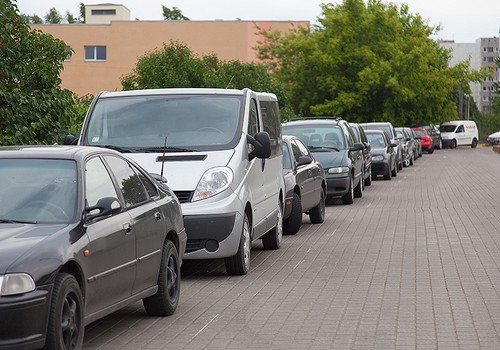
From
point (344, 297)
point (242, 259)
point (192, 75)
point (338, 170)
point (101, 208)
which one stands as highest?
point (192, 75)

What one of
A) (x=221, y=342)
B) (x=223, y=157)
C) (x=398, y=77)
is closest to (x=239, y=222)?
(x=223, y=157)

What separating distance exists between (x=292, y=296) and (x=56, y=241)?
152 inches

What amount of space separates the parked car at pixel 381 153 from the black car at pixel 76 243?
84.5 feet

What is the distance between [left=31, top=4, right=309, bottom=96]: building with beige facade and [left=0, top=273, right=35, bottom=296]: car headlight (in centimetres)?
8059

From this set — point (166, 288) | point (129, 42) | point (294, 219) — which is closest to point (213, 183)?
point (166, 288)

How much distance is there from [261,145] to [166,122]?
3.89 ft

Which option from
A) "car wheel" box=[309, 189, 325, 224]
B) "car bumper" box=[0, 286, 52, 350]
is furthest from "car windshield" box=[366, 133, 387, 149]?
"car bumper" box=[0, 286, 52, 350]

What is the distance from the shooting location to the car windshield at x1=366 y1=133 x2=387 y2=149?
36.0 metres

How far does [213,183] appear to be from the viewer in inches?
474

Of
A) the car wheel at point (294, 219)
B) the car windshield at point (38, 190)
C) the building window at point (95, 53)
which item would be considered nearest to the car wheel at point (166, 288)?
the car windshield at point (38, 190)

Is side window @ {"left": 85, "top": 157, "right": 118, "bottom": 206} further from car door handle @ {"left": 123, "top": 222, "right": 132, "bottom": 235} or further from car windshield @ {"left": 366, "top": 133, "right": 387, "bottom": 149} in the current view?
car windshield @ {"left": 366, "top": 133, "right": 387, "bottom": 149}

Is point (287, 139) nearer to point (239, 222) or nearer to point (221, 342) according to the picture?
point (239, 222)

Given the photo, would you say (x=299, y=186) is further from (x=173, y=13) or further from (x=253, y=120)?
(x=173, y=13)

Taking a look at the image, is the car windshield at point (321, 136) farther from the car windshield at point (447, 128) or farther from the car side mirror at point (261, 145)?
the car windshield at point (447, 128)
